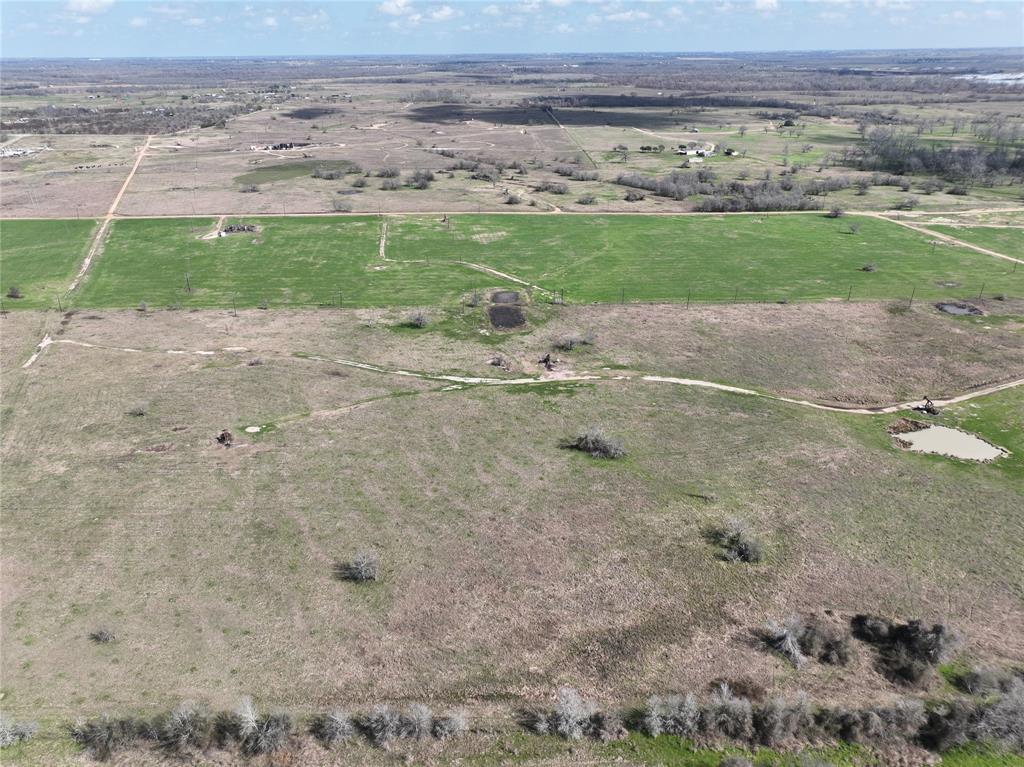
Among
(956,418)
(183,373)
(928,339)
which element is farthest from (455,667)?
(928,339)

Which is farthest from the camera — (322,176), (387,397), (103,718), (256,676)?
(322,176)

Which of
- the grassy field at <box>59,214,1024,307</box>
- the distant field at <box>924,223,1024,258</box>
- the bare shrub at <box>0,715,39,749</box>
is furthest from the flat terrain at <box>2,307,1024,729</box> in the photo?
the distant field at <box>924,223,1024,258</box>

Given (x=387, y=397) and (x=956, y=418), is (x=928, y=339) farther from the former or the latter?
(x=387, y=397)

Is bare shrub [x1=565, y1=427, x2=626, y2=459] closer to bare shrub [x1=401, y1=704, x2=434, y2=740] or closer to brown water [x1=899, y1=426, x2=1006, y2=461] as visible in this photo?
brown water [x1=899, y1=426, x2=1006, y2=461]

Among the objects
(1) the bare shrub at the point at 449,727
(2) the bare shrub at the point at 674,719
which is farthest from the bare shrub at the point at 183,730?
(2) the bare shrub at the point at 674,719

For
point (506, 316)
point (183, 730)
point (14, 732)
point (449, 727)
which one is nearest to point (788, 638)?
point (449, 727)

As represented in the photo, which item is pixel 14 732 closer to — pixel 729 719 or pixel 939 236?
pixel 729 719
